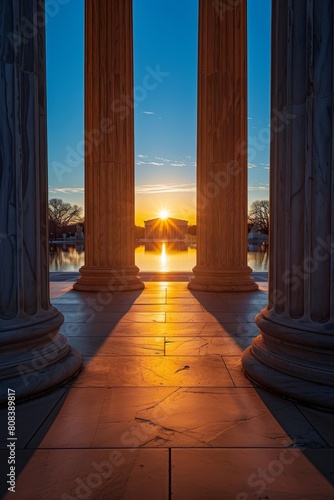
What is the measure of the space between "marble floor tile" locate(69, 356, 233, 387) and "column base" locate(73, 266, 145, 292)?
19.9 metres

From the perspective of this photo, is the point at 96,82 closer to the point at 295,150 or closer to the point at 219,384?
the point at 295,150

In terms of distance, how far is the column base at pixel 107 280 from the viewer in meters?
34.8

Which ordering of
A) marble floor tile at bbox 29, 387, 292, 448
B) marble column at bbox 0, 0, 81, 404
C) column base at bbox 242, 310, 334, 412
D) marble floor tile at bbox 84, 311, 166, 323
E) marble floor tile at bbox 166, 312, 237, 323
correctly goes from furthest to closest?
marble floor tile at bbox 166, 312, 237, 323
marble floor tile at bbox 84, 311, 166, 323
marble column at bbox 0, 0, 81, 404
column base at bbox 242, 310, 334, 412
marble floor tile at bbox 29, 387, 292, 448

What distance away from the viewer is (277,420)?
9969mm

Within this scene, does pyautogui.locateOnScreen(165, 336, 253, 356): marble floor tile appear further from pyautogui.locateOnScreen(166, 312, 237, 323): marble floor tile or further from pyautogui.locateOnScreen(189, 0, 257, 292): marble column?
pyautogui.locateOnScreen(189, 0, 257, 292): marble column

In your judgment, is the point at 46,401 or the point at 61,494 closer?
the point at 61,494

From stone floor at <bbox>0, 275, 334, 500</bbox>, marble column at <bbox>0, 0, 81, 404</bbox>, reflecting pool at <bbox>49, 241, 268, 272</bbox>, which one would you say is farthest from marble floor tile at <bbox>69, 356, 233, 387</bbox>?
reflecting pool at <bbox>49, 241, 268, 272</bbox>

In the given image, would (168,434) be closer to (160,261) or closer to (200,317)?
(200,317)

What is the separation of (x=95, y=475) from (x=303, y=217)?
9197 mm

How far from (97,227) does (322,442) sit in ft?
96.6

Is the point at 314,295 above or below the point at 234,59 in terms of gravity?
below

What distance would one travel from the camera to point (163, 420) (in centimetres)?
987

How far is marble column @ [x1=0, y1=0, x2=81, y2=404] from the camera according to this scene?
38.8 feet

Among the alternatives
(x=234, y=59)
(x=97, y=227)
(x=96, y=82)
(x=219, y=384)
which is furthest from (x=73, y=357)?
(x=234, y=59)
